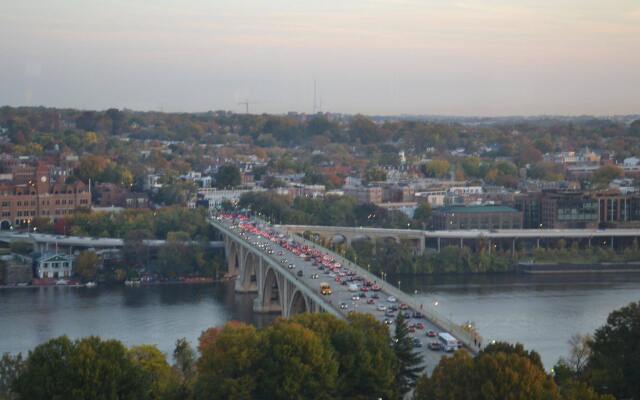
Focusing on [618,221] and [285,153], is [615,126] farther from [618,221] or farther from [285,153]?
[618,221]

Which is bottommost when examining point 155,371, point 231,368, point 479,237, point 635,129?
point 479,237

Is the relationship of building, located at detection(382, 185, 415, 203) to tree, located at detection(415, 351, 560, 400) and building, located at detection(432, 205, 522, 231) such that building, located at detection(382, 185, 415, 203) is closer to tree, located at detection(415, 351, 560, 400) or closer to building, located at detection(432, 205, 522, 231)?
building, located at detection(432, 205, 522, 231)

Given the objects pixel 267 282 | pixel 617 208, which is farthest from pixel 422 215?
pixel 267 282

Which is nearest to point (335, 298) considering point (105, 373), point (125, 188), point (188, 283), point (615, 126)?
point (105, 373)

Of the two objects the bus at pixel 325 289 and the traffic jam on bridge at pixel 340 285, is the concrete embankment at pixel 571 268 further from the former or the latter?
the bus at pixel 325 289

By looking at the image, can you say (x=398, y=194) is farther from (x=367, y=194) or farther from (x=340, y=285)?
(x=340, y=285)

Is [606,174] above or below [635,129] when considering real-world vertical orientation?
below
